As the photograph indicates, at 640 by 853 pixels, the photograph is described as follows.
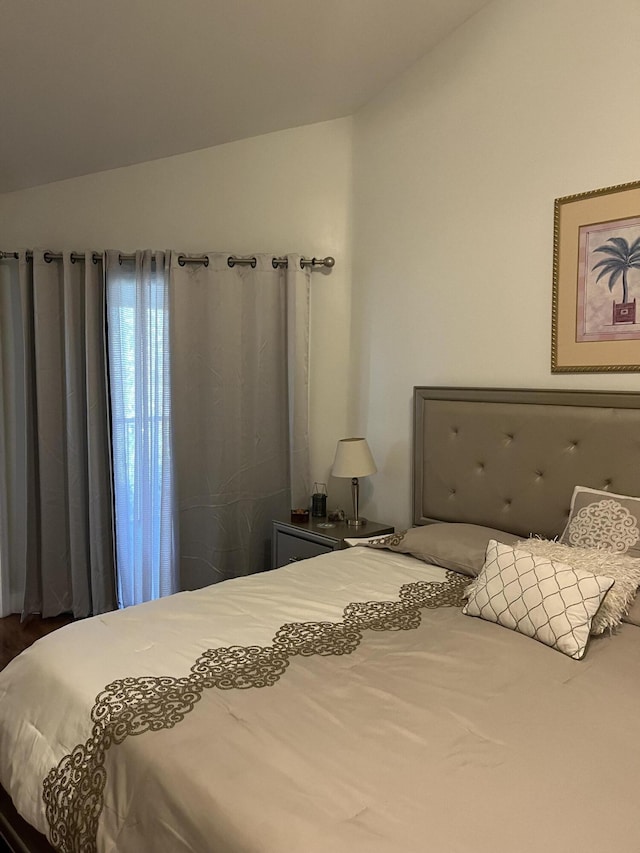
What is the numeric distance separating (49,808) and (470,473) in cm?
201

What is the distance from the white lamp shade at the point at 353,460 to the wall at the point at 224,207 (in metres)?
0.66

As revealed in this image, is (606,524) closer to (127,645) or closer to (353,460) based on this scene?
(353,460)

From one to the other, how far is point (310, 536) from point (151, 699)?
1.75 metres

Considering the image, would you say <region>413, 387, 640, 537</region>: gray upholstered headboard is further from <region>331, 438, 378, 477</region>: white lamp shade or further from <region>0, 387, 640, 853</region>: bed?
<region>331, 438, 378, 477</region>: white lamp shade

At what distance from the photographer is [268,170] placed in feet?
11.8

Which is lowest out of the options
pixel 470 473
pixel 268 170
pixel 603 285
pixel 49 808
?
pixel 49 808

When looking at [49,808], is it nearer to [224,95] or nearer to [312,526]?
[312,526]

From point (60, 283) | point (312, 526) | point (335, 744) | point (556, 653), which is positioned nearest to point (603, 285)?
point (556, 653)

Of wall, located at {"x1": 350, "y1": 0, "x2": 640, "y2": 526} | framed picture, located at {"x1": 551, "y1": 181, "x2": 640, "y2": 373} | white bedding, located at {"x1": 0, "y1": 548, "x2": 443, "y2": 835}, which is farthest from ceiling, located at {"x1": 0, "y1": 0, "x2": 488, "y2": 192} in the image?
white bedding, located at {"x1": 0, "y1": 548, "x2": 443, "y2": 835}

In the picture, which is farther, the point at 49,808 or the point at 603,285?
the point at 603,285

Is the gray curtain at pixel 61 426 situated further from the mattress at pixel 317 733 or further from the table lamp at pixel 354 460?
the mattress at pixel 317 733

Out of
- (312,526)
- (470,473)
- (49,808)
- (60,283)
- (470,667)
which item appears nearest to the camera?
(49,808)

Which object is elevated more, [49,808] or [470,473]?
[470,473]

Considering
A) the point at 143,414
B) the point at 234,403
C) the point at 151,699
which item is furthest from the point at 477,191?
the point at 151,699
